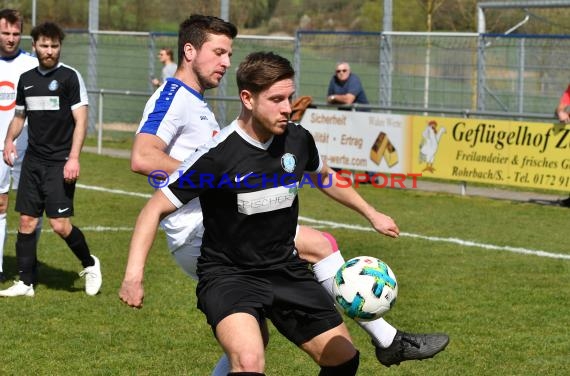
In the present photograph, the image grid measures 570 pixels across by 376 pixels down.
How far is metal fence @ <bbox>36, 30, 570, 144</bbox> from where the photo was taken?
53.9 feet

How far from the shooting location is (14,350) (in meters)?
7.25

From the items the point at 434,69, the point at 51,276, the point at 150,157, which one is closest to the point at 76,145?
the point at 51,276

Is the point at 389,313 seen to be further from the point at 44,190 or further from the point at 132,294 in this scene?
the point at 132,294

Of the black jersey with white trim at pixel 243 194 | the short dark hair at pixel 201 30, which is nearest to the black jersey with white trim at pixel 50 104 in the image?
the short dark hair at pixel 201 30

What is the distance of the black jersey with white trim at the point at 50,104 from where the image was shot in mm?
9016

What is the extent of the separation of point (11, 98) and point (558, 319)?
505 cm

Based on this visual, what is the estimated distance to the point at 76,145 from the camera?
886cm

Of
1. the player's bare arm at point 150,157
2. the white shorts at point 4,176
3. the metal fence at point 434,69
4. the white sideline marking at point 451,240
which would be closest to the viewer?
the player's bare arm at point 150,157

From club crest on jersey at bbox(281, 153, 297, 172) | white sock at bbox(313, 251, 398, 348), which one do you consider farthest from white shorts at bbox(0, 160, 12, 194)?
club crest on jersey at bbox(281, 153, 297, 172)

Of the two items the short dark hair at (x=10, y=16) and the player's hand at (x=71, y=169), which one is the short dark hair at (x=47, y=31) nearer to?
the short dark hair at (x=10, y=16)

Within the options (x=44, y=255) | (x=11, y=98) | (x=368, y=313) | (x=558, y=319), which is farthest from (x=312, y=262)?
(x=44, y=255)

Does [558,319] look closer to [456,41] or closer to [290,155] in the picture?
[290,155]

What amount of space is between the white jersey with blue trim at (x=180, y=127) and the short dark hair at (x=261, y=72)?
31.2 inches

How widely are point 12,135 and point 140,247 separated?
14.9ft
